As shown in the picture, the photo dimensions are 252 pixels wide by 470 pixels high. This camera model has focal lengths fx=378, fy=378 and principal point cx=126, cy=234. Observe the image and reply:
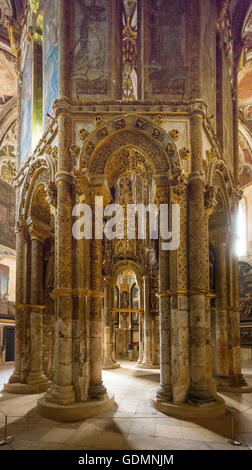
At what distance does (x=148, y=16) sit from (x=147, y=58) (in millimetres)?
1247

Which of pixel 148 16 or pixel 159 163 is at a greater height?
pixel 148 16

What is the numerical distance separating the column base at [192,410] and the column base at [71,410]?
4.49 ft

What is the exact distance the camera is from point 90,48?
32.5 feet

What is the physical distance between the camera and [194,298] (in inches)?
340

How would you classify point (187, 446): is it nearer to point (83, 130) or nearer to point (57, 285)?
point (57, 285)

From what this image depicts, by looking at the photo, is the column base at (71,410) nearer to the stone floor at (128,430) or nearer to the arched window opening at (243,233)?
the stone floor at (128,430)

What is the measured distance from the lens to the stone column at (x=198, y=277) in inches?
328

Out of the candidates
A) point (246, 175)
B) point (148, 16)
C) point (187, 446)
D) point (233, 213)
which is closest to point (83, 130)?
point (148, 16)

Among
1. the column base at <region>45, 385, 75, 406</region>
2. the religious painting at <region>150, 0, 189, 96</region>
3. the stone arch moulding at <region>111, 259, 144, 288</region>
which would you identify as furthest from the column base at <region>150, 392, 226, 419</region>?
the stone arch moulding at <region>111, 259, 144, 288</region>

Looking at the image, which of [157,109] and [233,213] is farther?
[233,213]

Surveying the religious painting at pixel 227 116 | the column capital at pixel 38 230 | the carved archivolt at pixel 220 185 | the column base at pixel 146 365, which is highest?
the religious painting at pixel 227 116

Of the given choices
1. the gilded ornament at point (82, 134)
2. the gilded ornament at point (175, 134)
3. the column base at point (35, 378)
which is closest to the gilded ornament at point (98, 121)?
the gilded ornament at point (82, 134)

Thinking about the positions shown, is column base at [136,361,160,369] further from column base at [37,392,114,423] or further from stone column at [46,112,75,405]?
stone column at [46,112,75,405]

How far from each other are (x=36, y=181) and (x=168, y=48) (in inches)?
205
